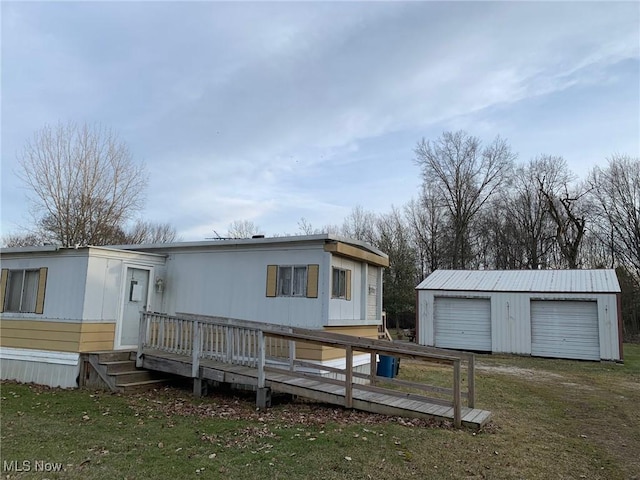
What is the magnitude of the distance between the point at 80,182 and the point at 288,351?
1595cm

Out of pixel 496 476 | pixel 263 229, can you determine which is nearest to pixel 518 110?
pixel 496 476

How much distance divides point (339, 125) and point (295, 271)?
7654 millimetres

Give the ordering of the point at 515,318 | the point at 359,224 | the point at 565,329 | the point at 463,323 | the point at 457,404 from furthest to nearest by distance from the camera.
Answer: the point at 359,224 → the point at 463,323 → the point at 515,318 → the point at 565,329 → the point at 457,404

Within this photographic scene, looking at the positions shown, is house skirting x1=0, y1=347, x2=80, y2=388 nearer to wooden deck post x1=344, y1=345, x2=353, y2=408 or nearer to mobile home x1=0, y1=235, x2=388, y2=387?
mobile home x1=0, y1=235, x2=388, y2=387

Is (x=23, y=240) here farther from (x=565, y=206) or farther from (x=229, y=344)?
(x=565, y=206)

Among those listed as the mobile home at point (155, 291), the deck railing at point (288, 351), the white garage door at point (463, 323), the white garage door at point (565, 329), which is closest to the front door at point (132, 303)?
the mobile home at point (155, 291)

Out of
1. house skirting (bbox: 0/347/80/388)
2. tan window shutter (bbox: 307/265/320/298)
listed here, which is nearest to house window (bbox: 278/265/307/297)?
tan window shutter (bbox: 307/265/320/298)

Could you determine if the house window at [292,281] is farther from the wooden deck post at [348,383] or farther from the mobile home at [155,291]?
the wooden deck post at [348,383]

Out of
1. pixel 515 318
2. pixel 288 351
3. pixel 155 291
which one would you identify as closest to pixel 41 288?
pixel 155 291

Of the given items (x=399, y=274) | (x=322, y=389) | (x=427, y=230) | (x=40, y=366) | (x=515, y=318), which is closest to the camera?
(x=322, y=389)

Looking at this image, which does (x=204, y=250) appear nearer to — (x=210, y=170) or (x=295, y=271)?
(x=295, y=271)

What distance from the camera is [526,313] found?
17.2m

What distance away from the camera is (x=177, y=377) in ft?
29.9

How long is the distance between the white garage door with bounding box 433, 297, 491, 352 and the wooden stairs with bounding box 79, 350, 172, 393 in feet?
42.6
